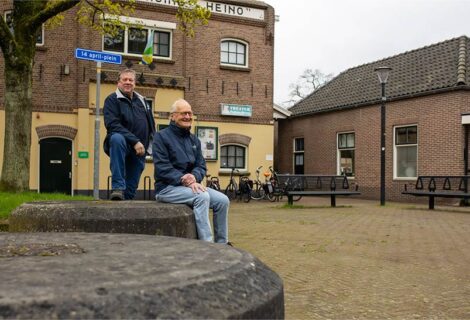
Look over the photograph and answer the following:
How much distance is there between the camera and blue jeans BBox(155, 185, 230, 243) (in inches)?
162

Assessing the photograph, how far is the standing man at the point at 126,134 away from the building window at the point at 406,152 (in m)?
14.8

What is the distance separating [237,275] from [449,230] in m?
8.38

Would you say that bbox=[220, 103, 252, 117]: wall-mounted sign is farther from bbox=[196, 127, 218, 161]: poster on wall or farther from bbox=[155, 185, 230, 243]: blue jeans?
bbox=[155, 185, 230, 243]: blue jeans

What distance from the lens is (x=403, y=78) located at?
20.2 metres

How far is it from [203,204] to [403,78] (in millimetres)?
17678

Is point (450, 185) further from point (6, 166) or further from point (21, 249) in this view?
point (21, 249)

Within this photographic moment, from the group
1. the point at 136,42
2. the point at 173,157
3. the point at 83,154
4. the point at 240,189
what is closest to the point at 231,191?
the point at 240,189

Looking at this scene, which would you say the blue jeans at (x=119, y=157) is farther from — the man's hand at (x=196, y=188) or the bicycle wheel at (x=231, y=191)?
the bicycle wheel at (x=231, y=191)

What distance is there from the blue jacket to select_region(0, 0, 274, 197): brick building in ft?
43.3

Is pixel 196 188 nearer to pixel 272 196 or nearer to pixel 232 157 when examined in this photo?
pixel 272 196

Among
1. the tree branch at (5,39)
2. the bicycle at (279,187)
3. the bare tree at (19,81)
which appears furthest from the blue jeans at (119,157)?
the bicycle at (279,187)

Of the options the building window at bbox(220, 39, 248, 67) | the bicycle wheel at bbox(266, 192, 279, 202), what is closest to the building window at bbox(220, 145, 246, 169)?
the bicycle wheel at bbox(266, 192, 279, 202)

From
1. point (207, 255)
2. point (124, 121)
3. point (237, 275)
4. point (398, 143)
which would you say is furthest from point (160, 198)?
point (398, 143)

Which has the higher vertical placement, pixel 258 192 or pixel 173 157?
pixel 173 157
